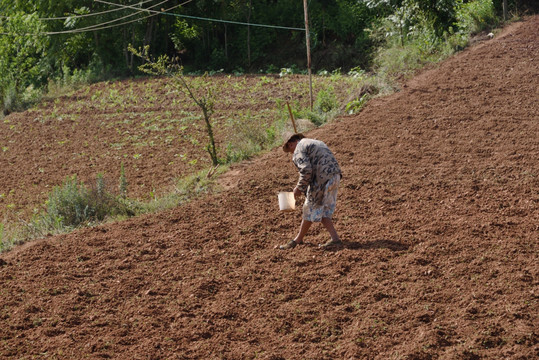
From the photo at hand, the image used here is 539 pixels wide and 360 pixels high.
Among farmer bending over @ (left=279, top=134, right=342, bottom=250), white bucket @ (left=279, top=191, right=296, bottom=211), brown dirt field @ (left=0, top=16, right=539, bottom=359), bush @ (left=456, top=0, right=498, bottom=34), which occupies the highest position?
bush @ (left=456, top=0, right=498, bottom=34)

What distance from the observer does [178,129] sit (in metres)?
16.3

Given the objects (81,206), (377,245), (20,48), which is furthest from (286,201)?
(20,48)

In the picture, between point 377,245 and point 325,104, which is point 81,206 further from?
point 325,104

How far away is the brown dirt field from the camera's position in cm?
566

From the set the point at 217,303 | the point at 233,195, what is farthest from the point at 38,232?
the point at 217,303

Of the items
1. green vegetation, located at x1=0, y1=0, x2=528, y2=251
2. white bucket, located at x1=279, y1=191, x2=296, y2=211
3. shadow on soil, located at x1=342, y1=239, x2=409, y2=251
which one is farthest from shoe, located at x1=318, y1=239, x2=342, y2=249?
green vegetation, located at x1=0, y1=0, x2=528, y2=251

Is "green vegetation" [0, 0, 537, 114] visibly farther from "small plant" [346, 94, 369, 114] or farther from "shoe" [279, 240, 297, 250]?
"shoe" [279, 240, 297, 250]

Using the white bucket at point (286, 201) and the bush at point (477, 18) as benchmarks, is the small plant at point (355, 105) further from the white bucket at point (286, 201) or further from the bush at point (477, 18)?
the white bucket at point (286, 201)

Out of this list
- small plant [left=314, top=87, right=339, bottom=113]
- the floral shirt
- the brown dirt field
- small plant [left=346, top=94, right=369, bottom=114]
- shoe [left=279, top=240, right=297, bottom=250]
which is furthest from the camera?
small plant [left=314, top=87, right=339, bottom=113]

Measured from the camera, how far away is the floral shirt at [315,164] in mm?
7070

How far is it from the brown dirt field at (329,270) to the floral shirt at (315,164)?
0.81m

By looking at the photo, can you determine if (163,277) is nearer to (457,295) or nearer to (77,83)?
(457,295)

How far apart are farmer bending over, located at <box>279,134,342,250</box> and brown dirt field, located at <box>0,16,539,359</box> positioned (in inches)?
20.4

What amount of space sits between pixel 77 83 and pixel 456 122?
17.3m
